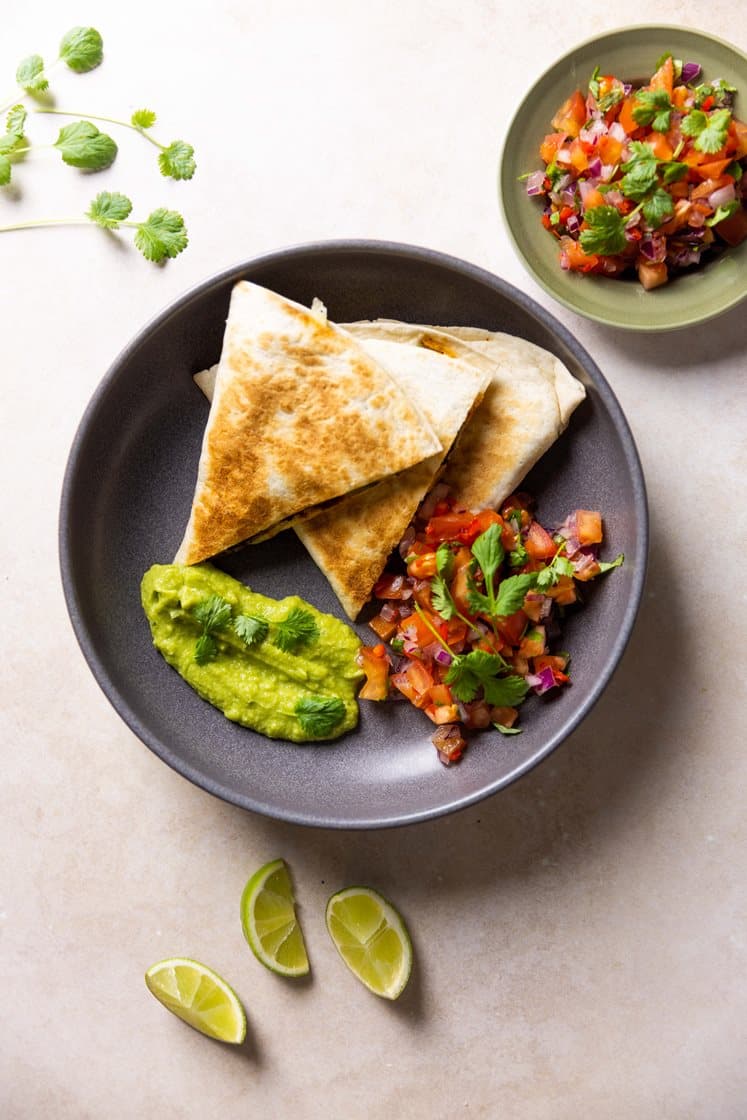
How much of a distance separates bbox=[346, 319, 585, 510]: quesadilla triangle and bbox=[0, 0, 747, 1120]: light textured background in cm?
31

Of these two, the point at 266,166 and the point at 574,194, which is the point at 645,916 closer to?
the point at 574,194

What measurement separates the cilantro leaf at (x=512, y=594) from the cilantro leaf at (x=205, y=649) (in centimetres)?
85

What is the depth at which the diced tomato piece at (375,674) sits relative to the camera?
2758mm

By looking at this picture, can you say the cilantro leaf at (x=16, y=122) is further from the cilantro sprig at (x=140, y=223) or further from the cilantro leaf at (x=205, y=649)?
the cilantro leaf at (x=205, y=649)

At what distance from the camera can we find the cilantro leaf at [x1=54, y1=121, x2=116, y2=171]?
2893 mm

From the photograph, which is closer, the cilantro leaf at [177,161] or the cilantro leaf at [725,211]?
the cilantro leaf at [725,211]

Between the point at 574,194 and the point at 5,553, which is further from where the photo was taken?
A: the point at 5,553

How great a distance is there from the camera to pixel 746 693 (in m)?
2.89

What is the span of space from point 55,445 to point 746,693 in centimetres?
237

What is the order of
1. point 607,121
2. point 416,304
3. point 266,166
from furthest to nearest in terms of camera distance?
point 266,166, point 416,304, point 607,121

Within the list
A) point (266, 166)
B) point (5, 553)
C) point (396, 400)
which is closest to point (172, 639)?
point (5, 553)

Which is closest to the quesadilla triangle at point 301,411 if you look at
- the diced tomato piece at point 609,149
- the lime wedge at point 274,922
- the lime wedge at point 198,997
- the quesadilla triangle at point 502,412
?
the quesadilla triangle at point 502,412

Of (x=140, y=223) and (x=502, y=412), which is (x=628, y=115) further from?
(x=140, y=223)

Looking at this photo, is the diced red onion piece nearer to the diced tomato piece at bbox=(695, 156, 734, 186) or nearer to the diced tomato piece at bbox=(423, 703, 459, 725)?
the diced tomato piece at bbox=(695, 156, 734, 186)
